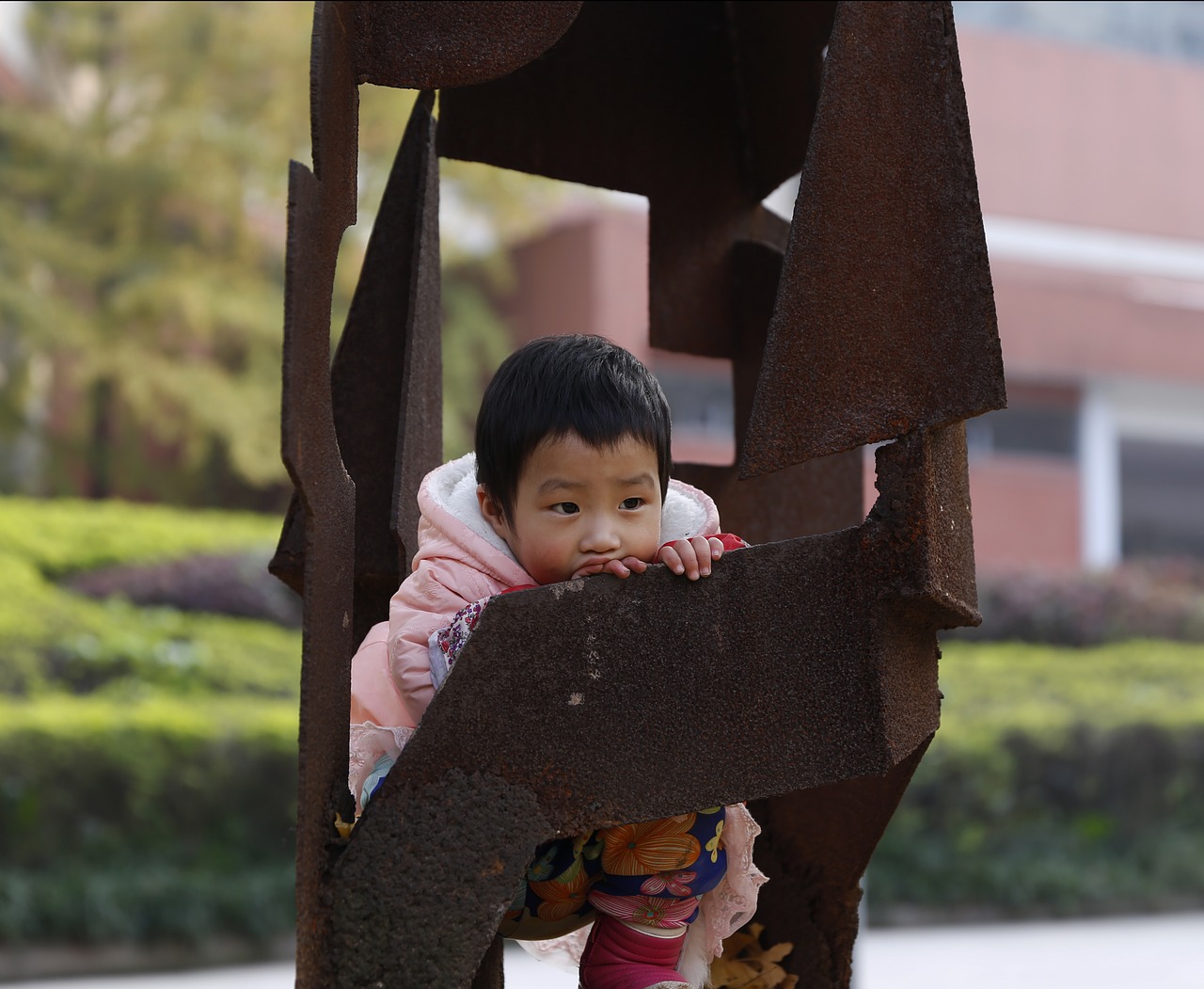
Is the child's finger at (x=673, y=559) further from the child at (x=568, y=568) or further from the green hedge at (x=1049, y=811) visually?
the green hedge at (x=1049, y=811)

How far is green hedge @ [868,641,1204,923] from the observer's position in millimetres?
7223

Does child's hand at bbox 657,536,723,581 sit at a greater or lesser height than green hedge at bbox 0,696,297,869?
greater

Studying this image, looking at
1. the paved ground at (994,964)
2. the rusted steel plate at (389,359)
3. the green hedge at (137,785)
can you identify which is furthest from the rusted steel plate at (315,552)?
the green hedge at (137,785)

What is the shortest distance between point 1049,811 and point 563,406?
6685 millimetres

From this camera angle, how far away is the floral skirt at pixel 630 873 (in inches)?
71.2

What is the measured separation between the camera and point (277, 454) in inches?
394

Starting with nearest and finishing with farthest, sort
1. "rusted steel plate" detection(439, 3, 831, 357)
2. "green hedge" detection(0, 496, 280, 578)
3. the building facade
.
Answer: "rusted steel plate" detection(439, 3, 831, 357)
"green hedge" detection(0, 496, 280, 578)
the building facade

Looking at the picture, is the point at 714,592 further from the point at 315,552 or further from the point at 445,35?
the point at 445,35

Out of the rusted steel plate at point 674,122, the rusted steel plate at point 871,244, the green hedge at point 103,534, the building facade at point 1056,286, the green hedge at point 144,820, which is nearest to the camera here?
the rusted steel plate at point 871,244

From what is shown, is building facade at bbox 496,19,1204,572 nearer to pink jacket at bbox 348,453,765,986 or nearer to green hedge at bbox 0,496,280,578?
green hedge at bbox 0,496,280,578

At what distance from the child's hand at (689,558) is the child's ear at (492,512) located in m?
0.35

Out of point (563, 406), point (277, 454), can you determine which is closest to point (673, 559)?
point (563, 406)

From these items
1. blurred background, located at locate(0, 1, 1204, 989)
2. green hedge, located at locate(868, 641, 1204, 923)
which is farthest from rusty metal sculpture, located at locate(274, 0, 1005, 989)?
green hedge, located at locate(868, 641, 1204, 923)

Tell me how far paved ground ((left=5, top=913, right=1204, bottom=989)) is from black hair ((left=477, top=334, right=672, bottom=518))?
13.6 ft
